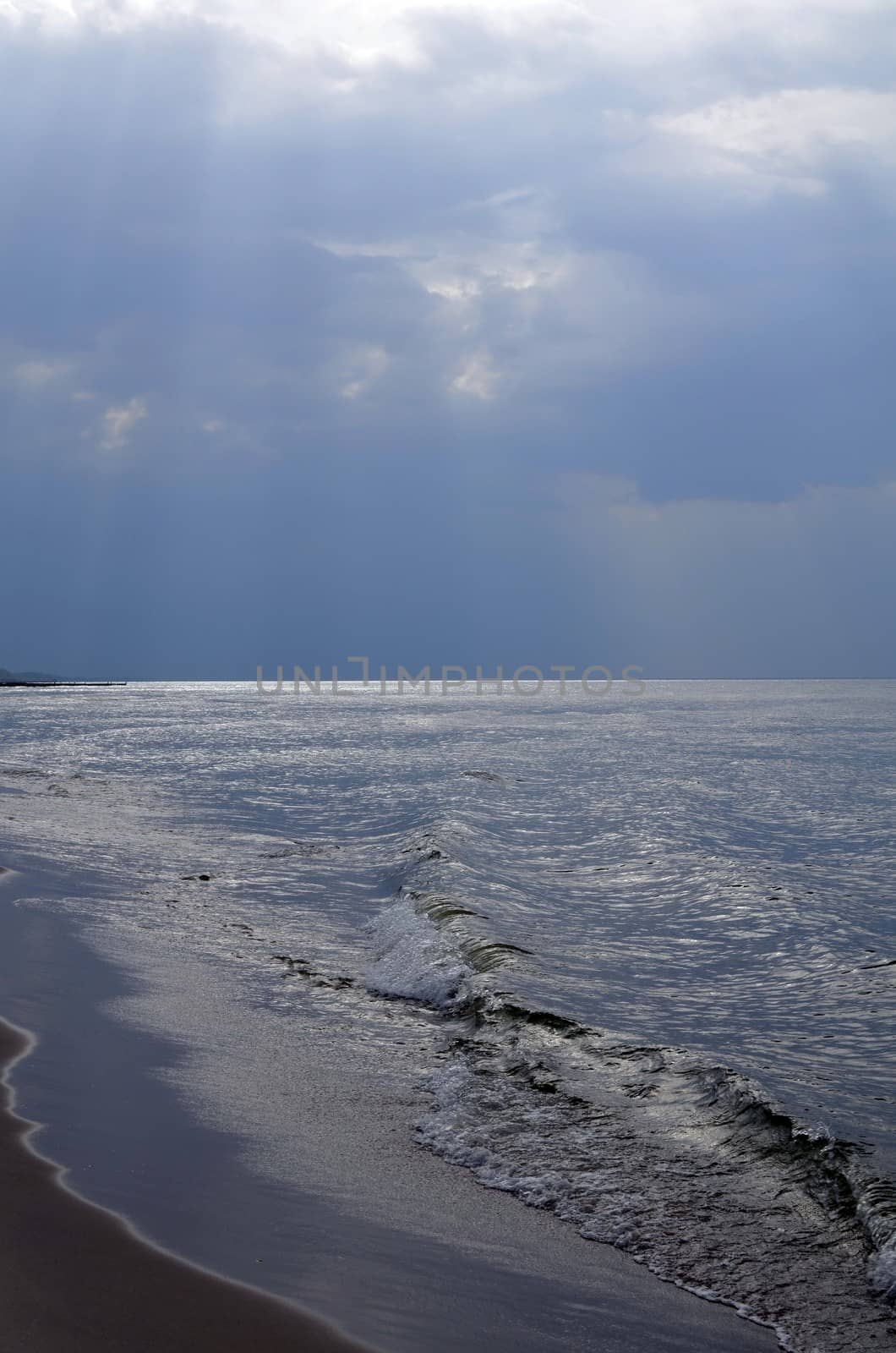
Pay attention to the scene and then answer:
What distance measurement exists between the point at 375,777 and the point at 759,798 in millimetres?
12945

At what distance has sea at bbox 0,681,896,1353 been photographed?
569 cm

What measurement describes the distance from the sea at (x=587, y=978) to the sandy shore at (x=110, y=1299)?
1.40 meters

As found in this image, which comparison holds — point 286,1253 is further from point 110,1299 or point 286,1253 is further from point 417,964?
point 417,964

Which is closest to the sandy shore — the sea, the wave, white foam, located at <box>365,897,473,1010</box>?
the sea

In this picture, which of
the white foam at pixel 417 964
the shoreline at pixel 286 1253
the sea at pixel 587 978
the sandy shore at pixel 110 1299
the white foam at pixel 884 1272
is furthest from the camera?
the white foam at pixel 417 964

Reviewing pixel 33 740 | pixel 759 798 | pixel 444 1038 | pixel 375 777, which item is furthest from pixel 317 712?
pixel 444 1038

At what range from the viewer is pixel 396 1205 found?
5.55m

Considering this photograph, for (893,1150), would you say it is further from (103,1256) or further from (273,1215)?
(103,1256)

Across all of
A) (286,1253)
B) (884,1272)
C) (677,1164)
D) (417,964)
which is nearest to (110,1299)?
(286,1253)

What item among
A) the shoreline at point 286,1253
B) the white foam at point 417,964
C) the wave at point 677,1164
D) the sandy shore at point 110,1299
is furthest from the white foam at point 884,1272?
the white foam at point 417,964

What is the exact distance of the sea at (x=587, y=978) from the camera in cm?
569

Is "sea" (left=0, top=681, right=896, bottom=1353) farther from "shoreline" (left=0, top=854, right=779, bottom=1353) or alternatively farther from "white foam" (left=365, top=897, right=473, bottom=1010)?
"shoreline" (left=0, top=854, right=779, bottom=1353)

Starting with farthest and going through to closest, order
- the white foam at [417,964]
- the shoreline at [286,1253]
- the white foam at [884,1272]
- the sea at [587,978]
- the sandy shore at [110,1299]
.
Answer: the white foam at [417,964], the sea at [587,978], the white foam at [884,1272], the shoreline at [286,1253], the sandy shore at [110,1299]

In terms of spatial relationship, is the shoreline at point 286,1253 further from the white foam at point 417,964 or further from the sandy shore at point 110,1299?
the white foam at point 417,964
